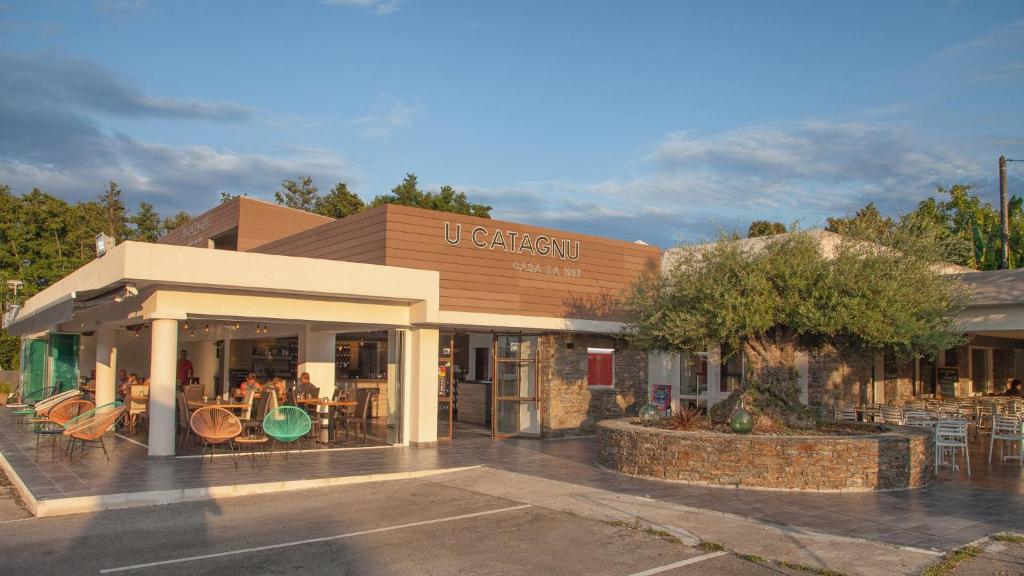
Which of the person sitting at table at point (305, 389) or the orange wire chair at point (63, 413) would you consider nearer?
the orange wire chair at point (63, 413)

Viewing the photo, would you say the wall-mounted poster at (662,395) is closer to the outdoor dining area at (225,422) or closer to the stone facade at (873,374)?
the stone facade at (873,374)

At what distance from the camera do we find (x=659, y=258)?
1948cm

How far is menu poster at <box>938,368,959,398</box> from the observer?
22837 mm

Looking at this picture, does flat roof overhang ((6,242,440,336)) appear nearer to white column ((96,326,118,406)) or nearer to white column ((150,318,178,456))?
white column ((150,318,178,456))

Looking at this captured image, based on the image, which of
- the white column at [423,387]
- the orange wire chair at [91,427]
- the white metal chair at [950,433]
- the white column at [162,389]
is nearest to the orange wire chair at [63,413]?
the orange wire chair at [91,427]

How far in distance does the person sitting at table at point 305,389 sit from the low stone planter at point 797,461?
23.4 ft

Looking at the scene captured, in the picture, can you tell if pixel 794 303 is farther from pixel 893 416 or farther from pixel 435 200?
pixel 435 200

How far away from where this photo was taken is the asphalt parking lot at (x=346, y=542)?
668cm

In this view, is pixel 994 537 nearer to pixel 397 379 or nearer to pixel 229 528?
pixel 229 528

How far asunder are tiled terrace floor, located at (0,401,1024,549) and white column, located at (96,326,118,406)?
2.07 m

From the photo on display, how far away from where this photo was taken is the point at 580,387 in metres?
17.5

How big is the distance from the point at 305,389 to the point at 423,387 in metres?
2.40

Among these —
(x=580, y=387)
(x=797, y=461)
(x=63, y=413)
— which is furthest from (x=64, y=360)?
(x=797, y=461)

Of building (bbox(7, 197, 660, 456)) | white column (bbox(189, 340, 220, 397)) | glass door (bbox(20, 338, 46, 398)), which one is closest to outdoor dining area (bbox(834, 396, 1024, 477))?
building (bbox(7, 197, 660, 456))
